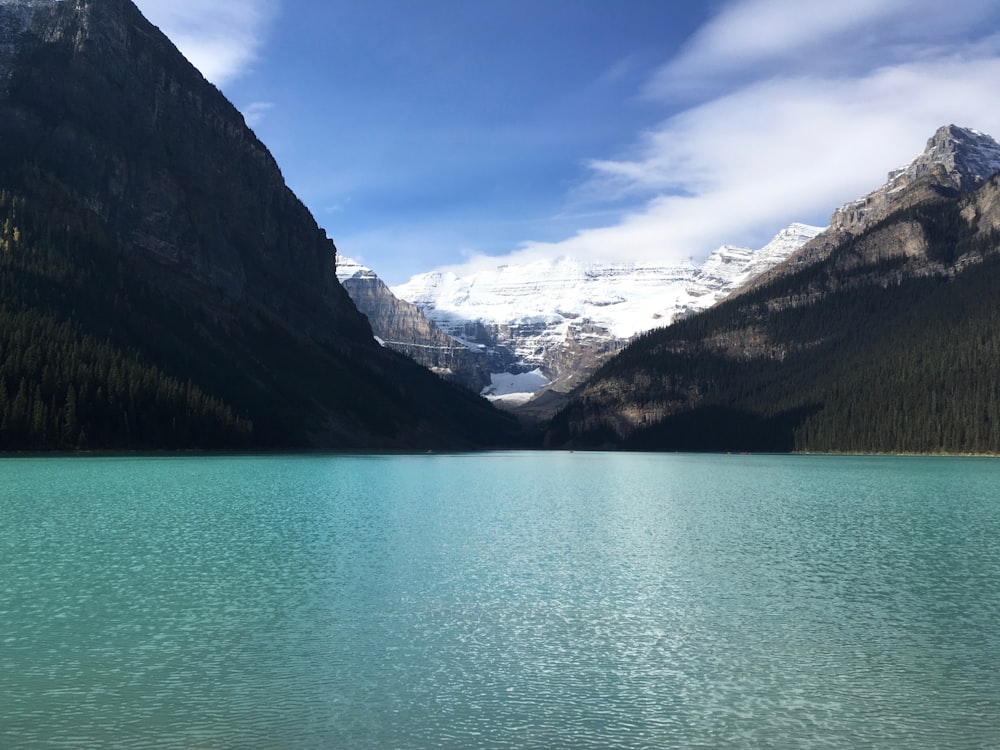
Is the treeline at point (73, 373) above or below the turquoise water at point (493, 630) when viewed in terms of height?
above

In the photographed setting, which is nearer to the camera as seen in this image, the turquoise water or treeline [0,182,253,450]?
the turquoise water

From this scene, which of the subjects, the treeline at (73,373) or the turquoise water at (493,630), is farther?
the treeline at (73,373)

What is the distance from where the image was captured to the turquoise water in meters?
21.5

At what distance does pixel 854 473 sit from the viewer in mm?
132375

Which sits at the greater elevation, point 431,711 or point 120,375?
point 120,375

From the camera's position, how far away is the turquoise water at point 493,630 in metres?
21.5

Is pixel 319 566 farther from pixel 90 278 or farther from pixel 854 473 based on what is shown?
pixel 90 278

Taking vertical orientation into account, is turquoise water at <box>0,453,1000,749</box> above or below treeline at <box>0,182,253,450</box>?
below

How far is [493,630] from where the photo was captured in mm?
31016

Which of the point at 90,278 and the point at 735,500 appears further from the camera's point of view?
the point at 90,278

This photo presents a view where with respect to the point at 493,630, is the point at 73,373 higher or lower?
higher

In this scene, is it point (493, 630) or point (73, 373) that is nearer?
point (493, 630)

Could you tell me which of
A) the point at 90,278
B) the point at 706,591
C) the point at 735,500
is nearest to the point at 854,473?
the point at 735,500

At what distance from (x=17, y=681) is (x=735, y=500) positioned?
71328 mm
